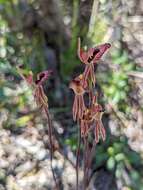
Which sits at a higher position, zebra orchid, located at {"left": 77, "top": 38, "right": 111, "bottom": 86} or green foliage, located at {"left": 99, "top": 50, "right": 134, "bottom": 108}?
zebra orchid, located at {"left": 77, "top": 38, "right": 111, "bottom": 86}

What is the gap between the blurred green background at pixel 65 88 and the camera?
86.4 inches

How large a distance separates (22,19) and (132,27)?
635 millimetres

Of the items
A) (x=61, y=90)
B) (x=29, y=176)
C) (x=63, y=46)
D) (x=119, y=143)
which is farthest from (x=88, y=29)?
(x=29, y=176)

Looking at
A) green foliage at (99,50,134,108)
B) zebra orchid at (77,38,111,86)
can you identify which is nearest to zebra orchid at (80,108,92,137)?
zebra orchid at (77,38,111,86)

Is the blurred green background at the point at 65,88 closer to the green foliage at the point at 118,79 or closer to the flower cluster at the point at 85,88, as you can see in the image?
the green foliage at the point at 118,79

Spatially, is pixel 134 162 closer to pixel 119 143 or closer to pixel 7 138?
pixel 119 143

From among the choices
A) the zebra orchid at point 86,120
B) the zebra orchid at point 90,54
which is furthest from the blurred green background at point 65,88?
the zebra orchid at point 90,54

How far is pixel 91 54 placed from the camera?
1.35 metres

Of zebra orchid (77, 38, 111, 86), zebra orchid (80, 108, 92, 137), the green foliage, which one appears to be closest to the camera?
zebra orchid (77, 38, 111, 86)

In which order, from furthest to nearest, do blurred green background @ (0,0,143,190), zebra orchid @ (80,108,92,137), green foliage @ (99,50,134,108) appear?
green foliage @ (99,50,134,108) → blurred green background @ (0,0,143,190) → zebra orchid @ (80,108,92,137)

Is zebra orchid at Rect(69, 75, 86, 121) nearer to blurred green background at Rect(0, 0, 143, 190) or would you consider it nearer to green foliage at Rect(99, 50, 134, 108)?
blurred green background at Rect(0, 0, 143, 190)

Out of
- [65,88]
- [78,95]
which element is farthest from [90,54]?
[65,88]

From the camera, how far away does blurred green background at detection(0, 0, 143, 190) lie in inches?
86.4

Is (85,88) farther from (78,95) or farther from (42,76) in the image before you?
(42,76)
